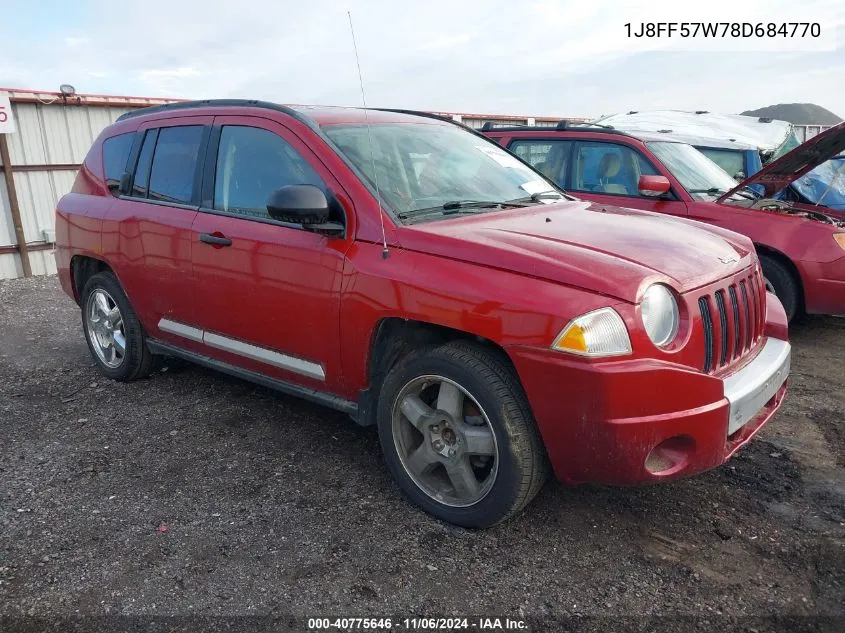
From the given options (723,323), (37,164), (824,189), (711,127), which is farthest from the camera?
(711,127)

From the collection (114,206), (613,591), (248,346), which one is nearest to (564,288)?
(613,591)

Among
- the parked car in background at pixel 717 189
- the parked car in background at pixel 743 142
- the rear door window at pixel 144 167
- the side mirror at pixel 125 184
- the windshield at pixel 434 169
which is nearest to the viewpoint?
the windshield at pixel 434 169

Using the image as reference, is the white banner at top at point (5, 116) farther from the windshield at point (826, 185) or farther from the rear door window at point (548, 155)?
the windshield at point (826, 185)

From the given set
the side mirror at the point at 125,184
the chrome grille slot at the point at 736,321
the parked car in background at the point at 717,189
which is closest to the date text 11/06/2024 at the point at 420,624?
the chrome grille slot at the point at 736,321

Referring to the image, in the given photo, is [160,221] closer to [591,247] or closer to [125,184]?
[125,184]

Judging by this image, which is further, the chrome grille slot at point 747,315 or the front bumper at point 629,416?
the chrome grille slot at point 747,315

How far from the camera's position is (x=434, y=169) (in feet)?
12.1

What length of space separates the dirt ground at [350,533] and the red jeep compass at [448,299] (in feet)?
1.13

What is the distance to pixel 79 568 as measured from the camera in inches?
112

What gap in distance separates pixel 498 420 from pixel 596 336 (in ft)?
1.72

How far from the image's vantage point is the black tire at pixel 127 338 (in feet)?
15.6

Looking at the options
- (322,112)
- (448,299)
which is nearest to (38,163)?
(322,112)

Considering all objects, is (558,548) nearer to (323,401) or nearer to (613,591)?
(613,591)

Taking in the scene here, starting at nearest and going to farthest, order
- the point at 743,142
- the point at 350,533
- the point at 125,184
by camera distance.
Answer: the point at 350,533 → the point at 125,184 → the point at 743,142
